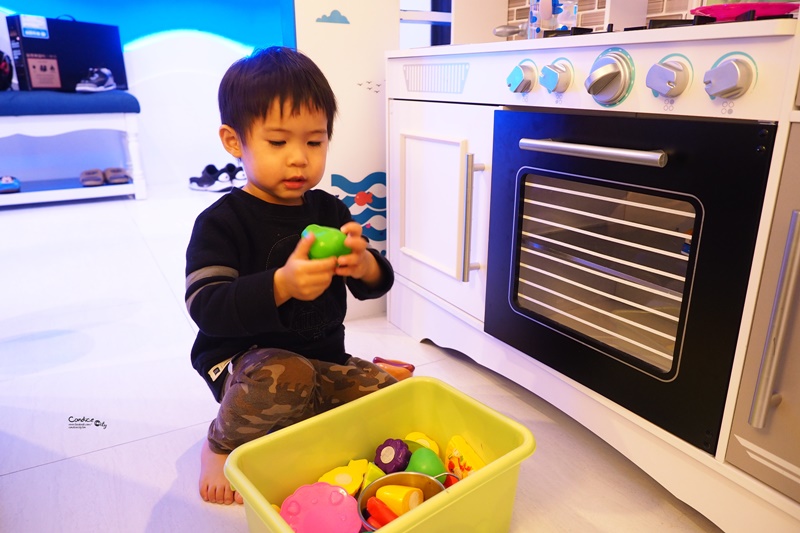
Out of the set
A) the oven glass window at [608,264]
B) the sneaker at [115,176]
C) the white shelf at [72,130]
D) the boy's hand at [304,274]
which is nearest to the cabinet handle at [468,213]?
the oven glass window at [608,264]

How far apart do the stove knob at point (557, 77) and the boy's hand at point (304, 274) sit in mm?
446

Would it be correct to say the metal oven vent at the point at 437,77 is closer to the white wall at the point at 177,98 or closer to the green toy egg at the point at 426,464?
the green toy egg at the point at 426,464

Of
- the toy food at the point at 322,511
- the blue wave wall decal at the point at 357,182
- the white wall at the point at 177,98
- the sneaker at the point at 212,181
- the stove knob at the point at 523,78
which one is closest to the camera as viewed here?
the toy food at the point at 322,511

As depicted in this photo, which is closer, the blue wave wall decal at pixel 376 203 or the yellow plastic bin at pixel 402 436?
the yellow plastic bin at pixel 402 436

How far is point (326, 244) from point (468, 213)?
0.47m

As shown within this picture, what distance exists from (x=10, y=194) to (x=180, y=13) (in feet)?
4.67

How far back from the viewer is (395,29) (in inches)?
57.5

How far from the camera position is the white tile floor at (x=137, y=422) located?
33.6 inches

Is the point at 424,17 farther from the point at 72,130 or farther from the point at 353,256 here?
the point at 72,130

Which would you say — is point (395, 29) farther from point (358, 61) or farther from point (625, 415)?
point (625, 415)

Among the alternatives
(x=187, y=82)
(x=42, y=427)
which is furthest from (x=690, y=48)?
(x=187, y=82)

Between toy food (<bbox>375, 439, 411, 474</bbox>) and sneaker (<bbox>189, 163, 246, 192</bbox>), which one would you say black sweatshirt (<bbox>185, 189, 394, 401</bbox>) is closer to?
toy food (<bbox>375, 439, 411, 474</bbox>)

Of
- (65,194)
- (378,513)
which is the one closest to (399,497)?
(378,513)

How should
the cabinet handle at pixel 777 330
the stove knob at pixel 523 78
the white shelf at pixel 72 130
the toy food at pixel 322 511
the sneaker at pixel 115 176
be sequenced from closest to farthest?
the cabinet handle at pixel 777 330
the toy food at pixel 322 511
the stove knob at pixel 523 78
the white shelf at pixel 72 130
the sneaker at pixel 115 176
